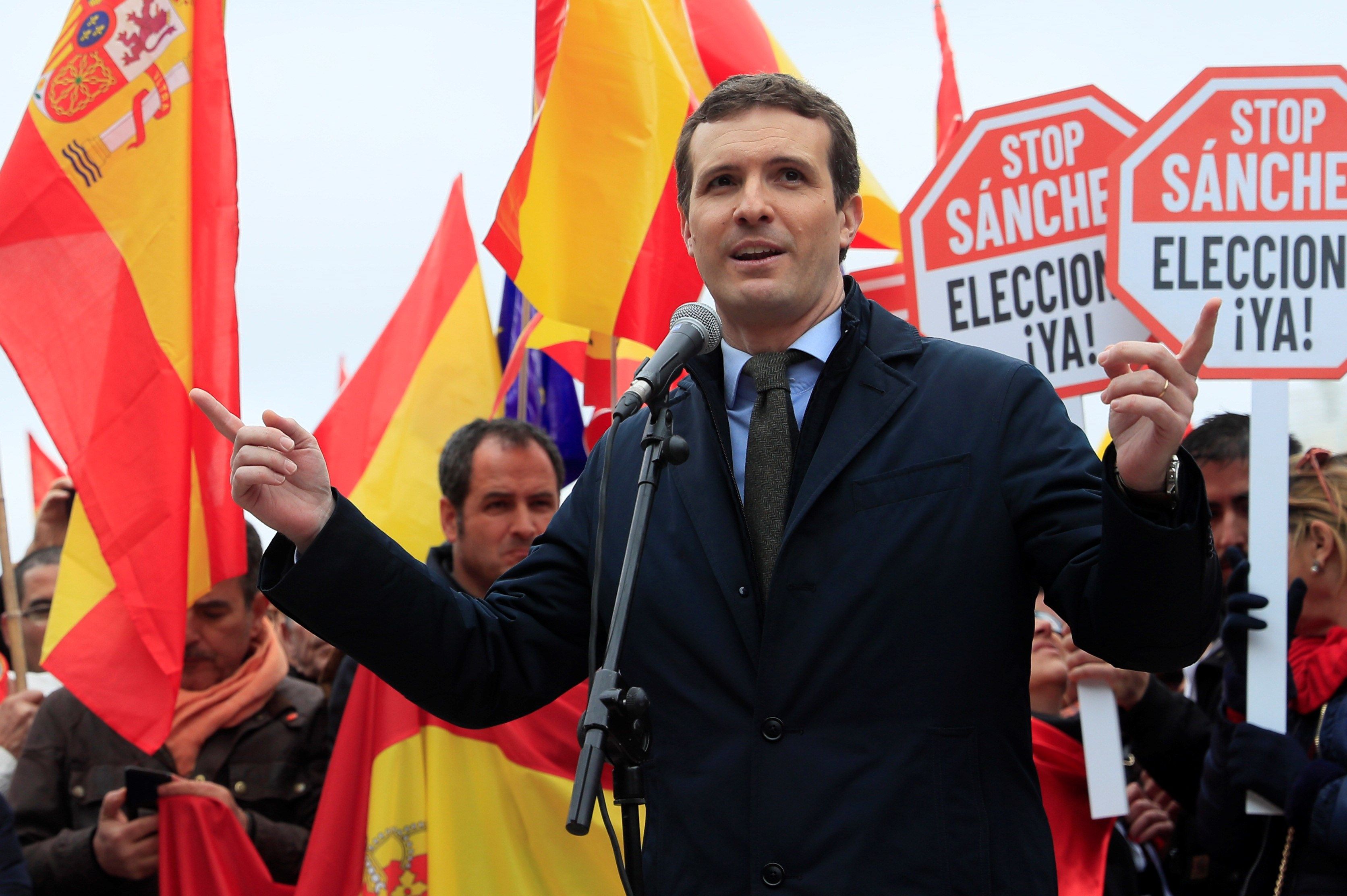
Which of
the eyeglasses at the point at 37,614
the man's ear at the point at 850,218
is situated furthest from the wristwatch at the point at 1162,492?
the eyeglasses at the point at 37,614

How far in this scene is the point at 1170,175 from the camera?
150 inches

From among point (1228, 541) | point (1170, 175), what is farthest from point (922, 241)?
point (1228, 541)

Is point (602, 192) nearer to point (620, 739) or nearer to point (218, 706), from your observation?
point (218, 706)

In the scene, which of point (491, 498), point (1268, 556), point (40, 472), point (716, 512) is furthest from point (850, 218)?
point (40, 472)

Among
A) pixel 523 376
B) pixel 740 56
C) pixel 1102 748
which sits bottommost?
pixel 1102 748

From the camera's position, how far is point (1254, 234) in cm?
376

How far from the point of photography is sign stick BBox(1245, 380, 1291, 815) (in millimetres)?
3500

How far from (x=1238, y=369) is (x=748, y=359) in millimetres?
1964

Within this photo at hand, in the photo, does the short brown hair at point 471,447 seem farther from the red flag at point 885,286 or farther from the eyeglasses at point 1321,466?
the eyeglasses at point 1321,466

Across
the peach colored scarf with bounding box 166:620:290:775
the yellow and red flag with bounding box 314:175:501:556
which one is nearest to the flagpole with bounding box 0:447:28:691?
the peach colored scarf with bounding box 166:620:290:775

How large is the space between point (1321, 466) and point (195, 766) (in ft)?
11.6

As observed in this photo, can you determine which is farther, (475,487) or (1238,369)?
(475,487)

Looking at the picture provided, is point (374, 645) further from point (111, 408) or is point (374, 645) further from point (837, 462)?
point (111, 408)

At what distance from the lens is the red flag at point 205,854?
12.7ft
